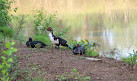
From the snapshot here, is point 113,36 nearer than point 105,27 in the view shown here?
Yes

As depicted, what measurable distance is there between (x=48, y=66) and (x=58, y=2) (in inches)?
1819

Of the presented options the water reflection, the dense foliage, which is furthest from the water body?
the dense foliage

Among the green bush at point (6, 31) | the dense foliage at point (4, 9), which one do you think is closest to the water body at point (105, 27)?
the dense foliage at point (4, 9)

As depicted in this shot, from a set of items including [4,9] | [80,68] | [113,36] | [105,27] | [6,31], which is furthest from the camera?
[105,27]

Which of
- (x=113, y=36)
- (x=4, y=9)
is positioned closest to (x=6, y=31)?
(x=4, y=9)

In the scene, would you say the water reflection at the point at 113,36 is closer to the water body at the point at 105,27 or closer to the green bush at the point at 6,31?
the water body at the point at 105,27

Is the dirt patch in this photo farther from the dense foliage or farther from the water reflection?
the water reflection

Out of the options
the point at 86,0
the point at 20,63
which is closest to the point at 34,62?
the point at 20,63

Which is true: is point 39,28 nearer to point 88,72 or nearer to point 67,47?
point 67,47

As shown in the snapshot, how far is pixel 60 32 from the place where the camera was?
31.7 feet

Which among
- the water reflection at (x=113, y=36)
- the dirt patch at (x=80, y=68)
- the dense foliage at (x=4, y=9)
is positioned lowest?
the dirt patch at (x=80, y=68)

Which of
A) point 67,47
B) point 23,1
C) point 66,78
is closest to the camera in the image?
point 66,78

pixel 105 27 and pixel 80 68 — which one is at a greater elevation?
pixel 105 27

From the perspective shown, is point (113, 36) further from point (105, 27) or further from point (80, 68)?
Answer: point (80, 68)
